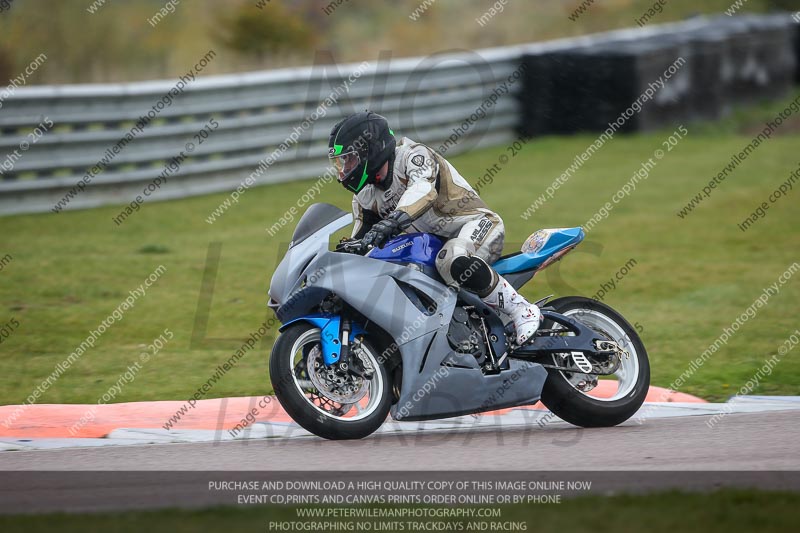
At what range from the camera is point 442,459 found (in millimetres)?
6055

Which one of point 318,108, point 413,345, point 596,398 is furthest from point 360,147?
point 318,108

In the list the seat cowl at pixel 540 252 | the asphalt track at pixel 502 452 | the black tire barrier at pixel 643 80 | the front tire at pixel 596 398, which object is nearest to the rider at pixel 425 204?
the seat cowl at pixel 540 252

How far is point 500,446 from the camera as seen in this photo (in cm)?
640

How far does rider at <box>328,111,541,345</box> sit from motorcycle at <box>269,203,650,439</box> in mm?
125

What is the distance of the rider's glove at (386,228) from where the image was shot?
21.1ft

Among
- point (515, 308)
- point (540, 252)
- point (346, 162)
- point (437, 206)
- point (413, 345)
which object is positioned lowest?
point (413, 345)

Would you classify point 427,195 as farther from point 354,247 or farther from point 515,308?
point 515,308

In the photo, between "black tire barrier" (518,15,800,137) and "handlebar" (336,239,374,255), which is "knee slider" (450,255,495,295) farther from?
"black tire barrier" (518,15,800,137)

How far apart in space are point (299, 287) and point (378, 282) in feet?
1.58

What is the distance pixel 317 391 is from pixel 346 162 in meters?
1.46

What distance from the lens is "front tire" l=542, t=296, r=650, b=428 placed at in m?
6.92

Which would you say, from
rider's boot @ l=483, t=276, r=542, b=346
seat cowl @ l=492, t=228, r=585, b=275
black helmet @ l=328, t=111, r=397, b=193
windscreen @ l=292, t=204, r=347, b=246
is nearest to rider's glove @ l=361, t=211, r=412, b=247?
black helmet @ l=328, t=111, r=397, b=193

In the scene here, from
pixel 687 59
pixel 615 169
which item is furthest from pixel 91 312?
pixel 687 59

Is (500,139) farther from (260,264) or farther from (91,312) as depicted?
(91,312)
